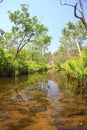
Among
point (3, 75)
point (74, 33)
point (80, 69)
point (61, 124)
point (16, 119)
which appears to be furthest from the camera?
point (74, 33)

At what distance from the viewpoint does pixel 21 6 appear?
33.9 metres

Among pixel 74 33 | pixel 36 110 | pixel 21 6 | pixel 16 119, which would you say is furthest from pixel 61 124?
pixel 74 33

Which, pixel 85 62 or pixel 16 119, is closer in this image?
pixel 16 119

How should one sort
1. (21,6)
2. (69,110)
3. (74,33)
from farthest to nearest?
(74,33), (21,6), (69,110)

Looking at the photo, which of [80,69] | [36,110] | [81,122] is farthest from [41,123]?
[80,69]

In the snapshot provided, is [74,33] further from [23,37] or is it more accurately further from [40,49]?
[40,49]

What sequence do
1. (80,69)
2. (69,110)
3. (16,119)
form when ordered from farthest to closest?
(80,69), (69,110), (16,119)

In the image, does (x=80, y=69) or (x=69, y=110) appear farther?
(x=80, y=69)

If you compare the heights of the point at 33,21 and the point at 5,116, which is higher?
the point at 33,21

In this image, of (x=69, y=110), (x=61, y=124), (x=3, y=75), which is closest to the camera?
(x=61, y=124)

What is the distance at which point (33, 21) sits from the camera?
35.7 m

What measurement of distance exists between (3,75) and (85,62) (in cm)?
1641

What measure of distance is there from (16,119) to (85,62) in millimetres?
8087

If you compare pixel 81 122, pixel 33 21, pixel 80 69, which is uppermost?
pixel 33 21
